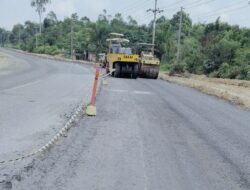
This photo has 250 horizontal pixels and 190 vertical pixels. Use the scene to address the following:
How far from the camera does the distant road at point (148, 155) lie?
661 cm

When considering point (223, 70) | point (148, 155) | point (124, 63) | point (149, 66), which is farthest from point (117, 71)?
point (148, 155)

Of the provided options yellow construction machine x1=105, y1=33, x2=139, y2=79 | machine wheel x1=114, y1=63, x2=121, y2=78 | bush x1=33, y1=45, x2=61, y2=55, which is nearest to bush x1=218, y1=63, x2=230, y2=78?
yellow construction machine x1=105, y1=33, x2=139, y2=79

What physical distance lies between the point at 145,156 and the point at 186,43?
2147 inches

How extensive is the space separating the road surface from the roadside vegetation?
25.1m

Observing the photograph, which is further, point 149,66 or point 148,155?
point 149,66

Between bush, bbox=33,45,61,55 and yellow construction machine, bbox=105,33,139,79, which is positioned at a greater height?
yellow construction machine, bbox=105,33,139,79

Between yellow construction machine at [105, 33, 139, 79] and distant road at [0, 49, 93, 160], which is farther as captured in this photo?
yellow construction machine at [105, 33, 139, 79]

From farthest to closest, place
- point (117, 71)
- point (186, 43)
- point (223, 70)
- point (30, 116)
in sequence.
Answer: point (186, 43) → point (223, 70) → point (117, 71) → point (30, 116)

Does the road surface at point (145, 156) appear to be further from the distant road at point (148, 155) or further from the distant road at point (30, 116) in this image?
the distant road at point (30, 116)

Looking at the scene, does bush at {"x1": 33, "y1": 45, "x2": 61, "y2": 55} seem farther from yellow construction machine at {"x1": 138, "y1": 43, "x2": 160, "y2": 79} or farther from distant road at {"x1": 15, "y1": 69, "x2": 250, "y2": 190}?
distant road at {"x1": 15, "y1": 69, "x2": 250, "y2": 190}

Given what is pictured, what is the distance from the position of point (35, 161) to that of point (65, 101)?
884 centimetres

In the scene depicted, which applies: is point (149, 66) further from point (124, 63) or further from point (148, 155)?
point (148, 155)

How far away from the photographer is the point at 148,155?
27.3ft

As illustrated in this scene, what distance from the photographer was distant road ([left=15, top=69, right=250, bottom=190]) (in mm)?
6609
